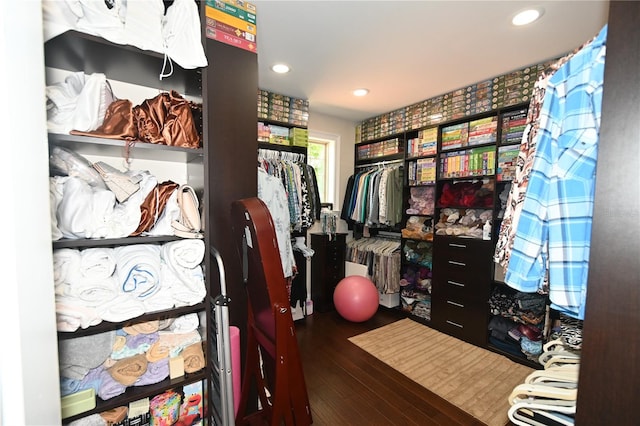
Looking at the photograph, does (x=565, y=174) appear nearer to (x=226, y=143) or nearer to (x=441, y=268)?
(x=226, y=143)

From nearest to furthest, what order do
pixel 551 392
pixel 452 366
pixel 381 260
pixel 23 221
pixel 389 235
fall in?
pixel 23 221 → pixel 551 392 → pixel 452 366 → pixel 381 260 → pixel 389 235

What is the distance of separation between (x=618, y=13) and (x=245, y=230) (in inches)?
48.7

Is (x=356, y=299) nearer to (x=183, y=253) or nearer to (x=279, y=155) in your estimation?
(x=279, y=155)

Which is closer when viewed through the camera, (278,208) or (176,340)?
(176,340)

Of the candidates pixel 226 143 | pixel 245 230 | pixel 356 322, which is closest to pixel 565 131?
pixel 245 230

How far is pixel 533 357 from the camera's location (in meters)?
2.22

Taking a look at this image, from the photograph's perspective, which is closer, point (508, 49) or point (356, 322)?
point (508, 49)

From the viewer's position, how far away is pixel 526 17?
1.59 m

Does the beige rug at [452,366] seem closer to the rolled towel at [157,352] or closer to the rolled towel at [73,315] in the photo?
the rolled towel at [157,352]

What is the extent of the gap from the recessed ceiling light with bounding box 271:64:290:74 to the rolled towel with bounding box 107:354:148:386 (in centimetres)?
226

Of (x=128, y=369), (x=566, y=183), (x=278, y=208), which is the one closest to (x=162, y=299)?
(x=128, y=369)

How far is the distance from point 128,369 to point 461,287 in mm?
2748

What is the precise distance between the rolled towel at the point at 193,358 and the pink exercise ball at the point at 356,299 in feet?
6.31

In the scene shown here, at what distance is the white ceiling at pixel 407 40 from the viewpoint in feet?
5.02
